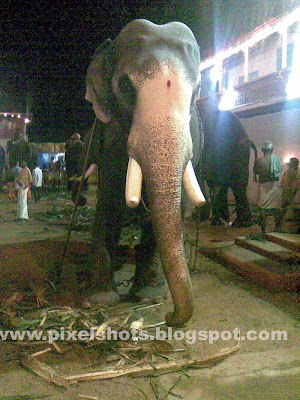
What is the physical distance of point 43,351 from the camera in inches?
133

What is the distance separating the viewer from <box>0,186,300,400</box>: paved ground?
289cm

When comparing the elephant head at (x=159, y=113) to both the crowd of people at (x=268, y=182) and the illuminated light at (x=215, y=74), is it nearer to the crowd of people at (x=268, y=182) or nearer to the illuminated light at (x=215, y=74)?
the crowd of people at (x=268, y=182)

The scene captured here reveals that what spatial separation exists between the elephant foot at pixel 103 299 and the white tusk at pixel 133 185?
1345 millimetres

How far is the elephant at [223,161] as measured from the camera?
1070 cm

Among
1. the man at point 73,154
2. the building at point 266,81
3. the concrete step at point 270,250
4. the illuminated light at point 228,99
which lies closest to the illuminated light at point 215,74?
the building at point 266,81

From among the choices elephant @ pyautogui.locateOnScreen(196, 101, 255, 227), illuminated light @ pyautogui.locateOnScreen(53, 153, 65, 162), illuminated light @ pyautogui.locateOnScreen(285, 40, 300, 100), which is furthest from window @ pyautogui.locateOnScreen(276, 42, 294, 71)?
illuminated light @ pyautogui.locateOnScreen(53, 153, 65, 162)

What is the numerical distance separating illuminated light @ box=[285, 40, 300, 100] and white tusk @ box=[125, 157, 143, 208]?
11.7 metres

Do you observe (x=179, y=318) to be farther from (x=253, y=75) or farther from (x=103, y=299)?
(x=253, y=75)

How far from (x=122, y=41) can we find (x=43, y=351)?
9.12 feet

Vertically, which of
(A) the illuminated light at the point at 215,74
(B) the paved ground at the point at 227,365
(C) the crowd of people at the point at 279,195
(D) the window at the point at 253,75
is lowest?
(B) the paved ground at the point at 227,365

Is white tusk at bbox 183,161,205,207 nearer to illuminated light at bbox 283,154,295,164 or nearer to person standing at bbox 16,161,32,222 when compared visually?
person standing at bbox 16,161,32,222

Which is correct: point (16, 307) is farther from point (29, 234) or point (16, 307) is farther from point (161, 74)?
point (29, 234)

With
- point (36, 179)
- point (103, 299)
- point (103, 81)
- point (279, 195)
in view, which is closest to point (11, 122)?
point (36, 179)

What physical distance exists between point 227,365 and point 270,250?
9.74ft
